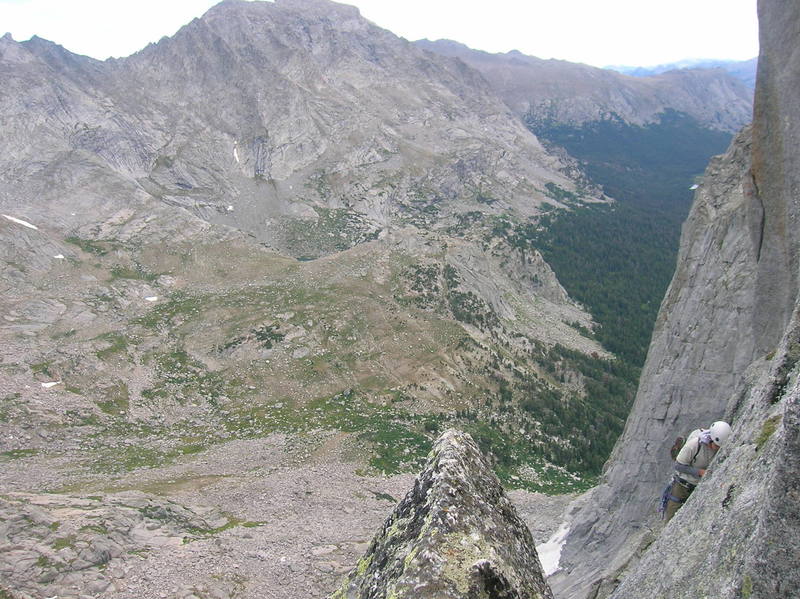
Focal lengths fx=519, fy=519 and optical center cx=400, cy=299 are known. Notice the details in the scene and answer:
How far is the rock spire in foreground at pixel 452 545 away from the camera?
17.3 feet

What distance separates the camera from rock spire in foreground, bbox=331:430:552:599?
5262 millimetres

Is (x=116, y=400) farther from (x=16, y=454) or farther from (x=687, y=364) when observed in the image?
(x=687, y=364)

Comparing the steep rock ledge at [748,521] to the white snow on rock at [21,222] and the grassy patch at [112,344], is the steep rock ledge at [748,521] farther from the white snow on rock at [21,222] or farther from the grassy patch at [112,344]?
the white snow on rock at [21,222]

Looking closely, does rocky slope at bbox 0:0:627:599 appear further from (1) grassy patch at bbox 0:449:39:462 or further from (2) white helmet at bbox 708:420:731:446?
(2) white helmet at bbox 708:420:731:446

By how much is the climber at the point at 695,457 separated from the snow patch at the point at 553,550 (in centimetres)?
1086

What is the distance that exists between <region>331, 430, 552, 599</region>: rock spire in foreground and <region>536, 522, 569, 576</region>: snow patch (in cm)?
1595

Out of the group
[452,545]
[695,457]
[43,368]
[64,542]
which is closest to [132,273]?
[43,368]

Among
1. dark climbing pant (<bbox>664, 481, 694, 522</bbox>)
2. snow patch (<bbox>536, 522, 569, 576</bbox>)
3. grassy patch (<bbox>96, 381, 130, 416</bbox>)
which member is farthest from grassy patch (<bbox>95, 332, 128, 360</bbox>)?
dark climbing pant (<bbox>664, 481, 694, 522</bbox>)

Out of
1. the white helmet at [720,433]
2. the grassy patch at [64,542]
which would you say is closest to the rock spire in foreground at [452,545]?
the white helmet at [720,433]

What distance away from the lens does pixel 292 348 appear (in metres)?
44.1

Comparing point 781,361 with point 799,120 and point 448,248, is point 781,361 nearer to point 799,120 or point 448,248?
point 799,120

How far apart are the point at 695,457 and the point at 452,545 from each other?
7453 millimetres

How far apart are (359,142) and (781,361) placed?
131 meters

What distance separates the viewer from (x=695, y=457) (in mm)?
10609
